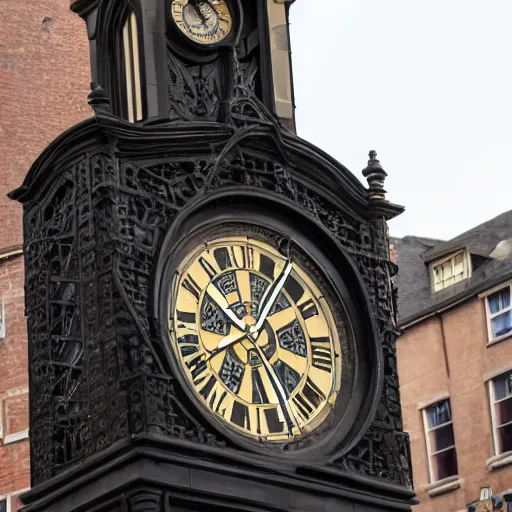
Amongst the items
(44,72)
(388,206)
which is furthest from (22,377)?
Answer: (388,206)

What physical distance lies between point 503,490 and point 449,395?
64.4 inches

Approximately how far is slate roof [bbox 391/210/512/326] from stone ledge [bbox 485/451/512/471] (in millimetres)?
2060

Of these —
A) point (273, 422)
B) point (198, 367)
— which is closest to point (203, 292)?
point (198, 367)

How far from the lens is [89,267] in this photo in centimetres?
1499

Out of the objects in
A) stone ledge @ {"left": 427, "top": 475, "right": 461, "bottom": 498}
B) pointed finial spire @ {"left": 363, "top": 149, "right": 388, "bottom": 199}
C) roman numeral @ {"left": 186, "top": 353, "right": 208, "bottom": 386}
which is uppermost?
stone ledge @ {"left": 427, "top": 475, "right": 461, "bottom": 498}

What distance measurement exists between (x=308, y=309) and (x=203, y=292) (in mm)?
864

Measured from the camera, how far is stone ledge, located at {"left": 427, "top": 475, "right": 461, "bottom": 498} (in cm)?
2620

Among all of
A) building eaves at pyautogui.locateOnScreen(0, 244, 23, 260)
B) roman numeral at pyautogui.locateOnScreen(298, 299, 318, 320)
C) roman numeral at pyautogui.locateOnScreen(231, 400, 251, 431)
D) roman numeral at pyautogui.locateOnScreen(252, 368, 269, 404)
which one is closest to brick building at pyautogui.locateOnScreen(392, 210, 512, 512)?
building eaves at pyautogui.locateOnScreen(0, 244, 23, 260)

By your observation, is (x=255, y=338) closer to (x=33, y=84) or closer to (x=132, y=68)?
(x=132, y=68)

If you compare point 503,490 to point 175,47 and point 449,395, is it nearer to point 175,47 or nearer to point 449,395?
point 449,395

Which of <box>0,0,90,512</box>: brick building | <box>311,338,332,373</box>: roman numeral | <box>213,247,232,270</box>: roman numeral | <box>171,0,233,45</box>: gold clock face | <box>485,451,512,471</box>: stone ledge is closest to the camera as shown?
<box>213,247,232,270</box>: roman numeral

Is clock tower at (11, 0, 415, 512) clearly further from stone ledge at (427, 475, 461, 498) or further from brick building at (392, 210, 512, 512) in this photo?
stone ledge at (427, 475, 461, 498)

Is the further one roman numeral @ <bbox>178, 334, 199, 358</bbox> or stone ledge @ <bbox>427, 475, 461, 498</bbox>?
stone ledge @ <bbox>427, 475, 461, 498</bbox>

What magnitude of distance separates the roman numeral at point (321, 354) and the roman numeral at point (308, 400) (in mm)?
181
